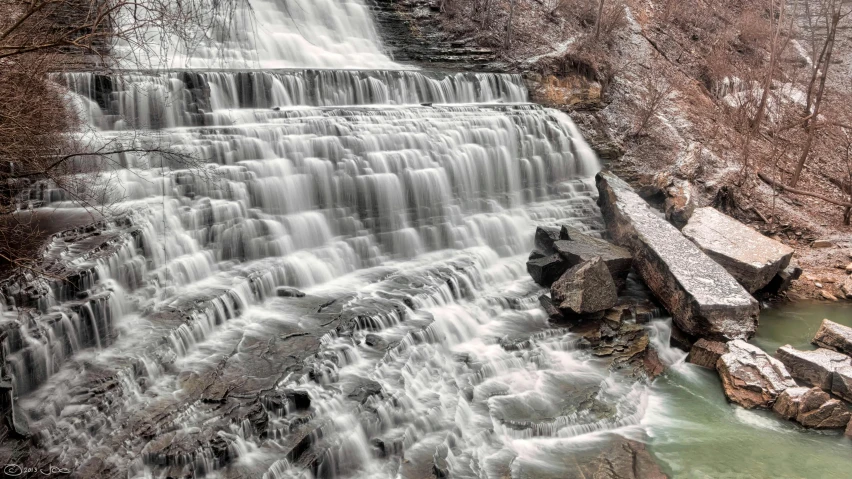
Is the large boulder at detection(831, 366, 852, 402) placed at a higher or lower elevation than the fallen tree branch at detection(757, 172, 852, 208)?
lower

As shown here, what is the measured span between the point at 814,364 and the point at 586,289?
3.36 meters

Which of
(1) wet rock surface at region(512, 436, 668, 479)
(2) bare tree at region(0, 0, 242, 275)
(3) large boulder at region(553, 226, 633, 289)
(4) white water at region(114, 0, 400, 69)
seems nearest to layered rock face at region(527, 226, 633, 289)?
(3) large boulder at region(553, 226, 633, 289)

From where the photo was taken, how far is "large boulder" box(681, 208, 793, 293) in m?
10.7

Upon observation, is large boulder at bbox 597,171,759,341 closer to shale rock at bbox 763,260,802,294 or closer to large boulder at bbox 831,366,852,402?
large boulder at bbox 831,366,852,402

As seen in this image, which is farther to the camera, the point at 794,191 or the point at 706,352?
the point at 794,191

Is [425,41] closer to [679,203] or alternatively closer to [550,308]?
[679,203]

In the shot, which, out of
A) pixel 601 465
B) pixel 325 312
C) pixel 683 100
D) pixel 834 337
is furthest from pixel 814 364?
pixel 683 100

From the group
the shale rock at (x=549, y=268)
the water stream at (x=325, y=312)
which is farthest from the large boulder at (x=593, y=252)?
the water stream at (x=325, y=312)

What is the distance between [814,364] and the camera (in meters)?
8.22

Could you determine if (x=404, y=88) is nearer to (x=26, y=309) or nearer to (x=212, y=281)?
(x=212, y=281)

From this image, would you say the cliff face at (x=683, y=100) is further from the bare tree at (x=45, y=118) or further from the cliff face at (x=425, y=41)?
the bare tree at (x=45, y=118)

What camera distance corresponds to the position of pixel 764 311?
36.3 feet

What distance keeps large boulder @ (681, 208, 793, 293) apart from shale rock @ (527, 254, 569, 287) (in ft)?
9.91

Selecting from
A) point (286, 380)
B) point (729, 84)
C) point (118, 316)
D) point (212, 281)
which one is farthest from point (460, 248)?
point (729, 84)
